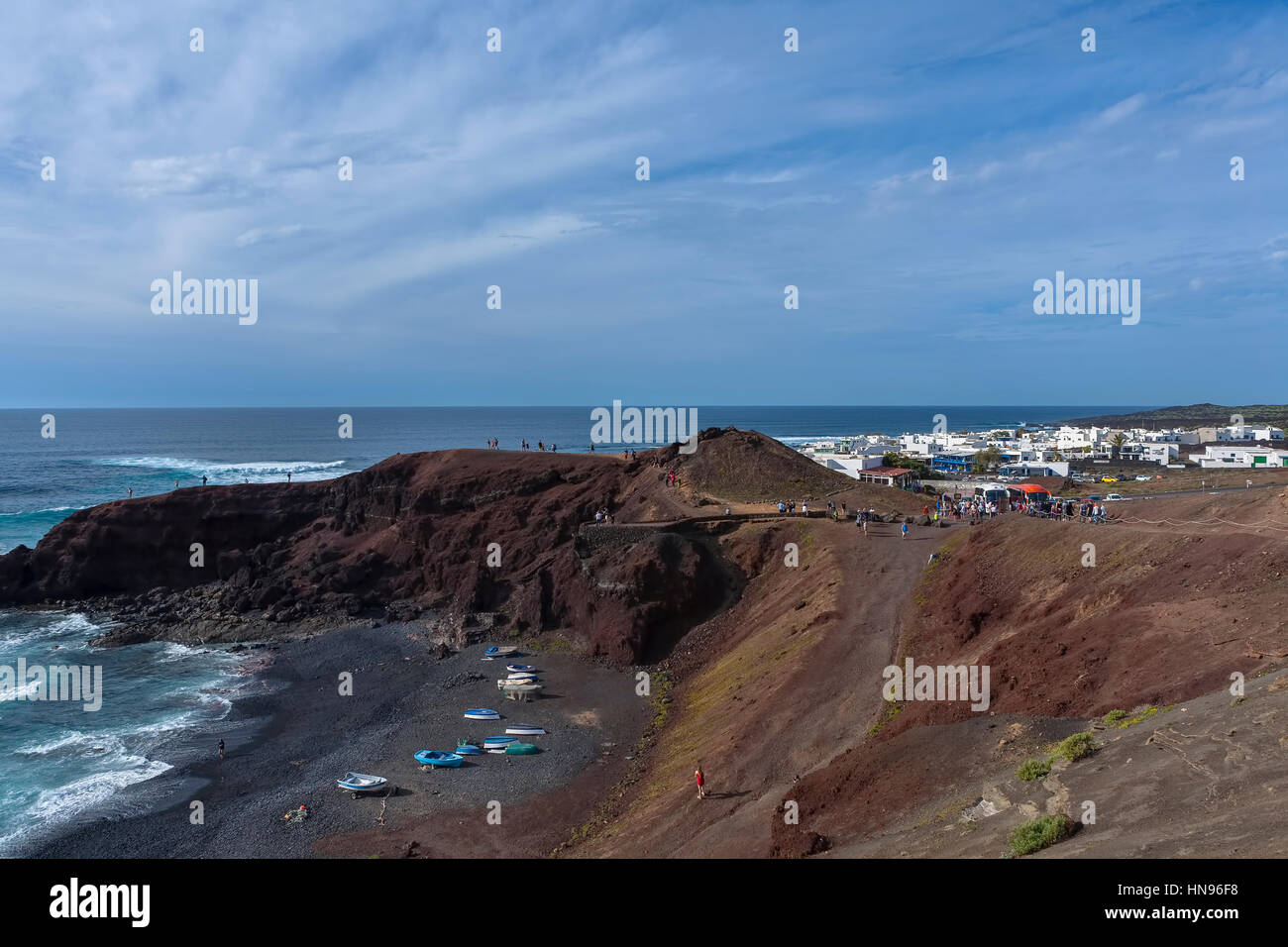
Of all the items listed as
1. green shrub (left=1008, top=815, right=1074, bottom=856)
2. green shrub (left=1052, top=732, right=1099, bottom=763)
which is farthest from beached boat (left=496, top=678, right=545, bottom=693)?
green shrub (left=1008, top=815, right=1074, bottom=856)

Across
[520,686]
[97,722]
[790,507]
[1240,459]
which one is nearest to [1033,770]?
[520,686]

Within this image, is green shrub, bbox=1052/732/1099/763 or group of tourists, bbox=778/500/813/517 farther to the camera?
group of tourists, bbox=778/500/813/517

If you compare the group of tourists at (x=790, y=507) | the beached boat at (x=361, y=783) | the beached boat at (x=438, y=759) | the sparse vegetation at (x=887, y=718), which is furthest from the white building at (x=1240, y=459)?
the beached boat at (x=361, y=783)

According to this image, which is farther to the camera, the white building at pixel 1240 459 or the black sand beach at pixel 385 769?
the white building at pixel 1240 459

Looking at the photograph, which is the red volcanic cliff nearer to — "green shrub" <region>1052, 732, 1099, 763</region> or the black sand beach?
the black sand beach

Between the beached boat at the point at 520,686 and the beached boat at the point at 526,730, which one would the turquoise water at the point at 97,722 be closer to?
the beached boat at the point at 520,686

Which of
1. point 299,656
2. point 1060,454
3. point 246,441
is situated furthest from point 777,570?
point 246,441

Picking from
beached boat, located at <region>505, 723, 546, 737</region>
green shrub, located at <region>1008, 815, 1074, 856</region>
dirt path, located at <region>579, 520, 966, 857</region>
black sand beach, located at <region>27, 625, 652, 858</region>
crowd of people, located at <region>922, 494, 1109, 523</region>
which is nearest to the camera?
green shrub, located at <region>1008, 815, 1074, 856</region>
